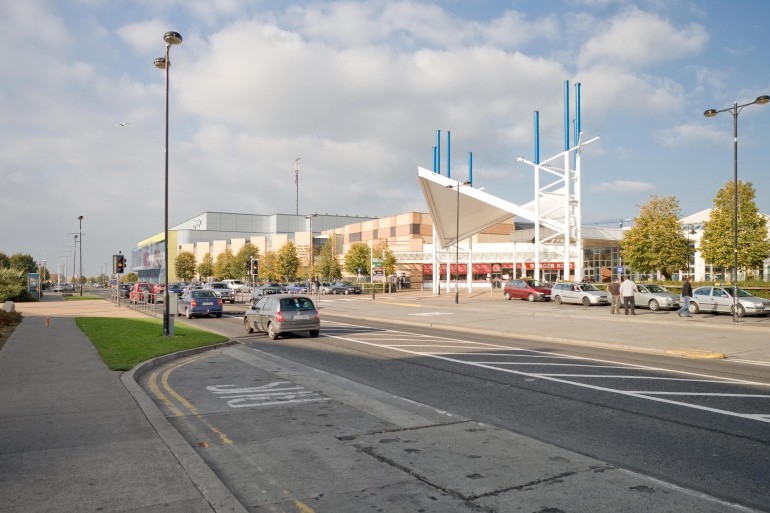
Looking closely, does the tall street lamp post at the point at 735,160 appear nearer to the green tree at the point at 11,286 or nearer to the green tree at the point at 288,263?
the green tree at the point at 11,286

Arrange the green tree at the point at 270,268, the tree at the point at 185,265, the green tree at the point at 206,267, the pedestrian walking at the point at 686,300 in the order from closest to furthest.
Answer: the pedestrian walking at the point at 686,300 < the green tree at the point at 270,268 < the green tree at the point at 206,267 < the tree at the point at 185,265

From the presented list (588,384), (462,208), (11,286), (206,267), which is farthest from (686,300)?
(206,267)

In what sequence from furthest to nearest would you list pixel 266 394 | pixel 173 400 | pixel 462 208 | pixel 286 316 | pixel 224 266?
pixel 224 266 → pixel 462 208 → pixel 286 316 → pixel 266 394 → pixel 173 400

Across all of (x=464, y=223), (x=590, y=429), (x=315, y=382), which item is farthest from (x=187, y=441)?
(x=464, y=223)

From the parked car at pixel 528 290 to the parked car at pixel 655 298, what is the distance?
33.3ft

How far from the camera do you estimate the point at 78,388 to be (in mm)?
Result: 9789

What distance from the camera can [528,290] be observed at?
44.4 meters

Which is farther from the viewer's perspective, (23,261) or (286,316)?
(23,261)

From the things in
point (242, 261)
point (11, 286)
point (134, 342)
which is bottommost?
point (134, 342)

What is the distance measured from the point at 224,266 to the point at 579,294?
8977 cm

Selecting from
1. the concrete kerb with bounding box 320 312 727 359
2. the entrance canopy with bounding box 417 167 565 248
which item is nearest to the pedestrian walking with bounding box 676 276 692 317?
the concrete kerb with bounding box 320 312 727 359

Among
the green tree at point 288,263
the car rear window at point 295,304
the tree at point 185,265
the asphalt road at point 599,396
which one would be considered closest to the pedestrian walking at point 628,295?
the asphalt road at point 599,396

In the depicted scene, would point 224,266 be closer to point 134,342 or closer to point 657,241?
point 657,241

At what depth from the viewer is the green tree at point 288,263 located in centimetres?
9344
